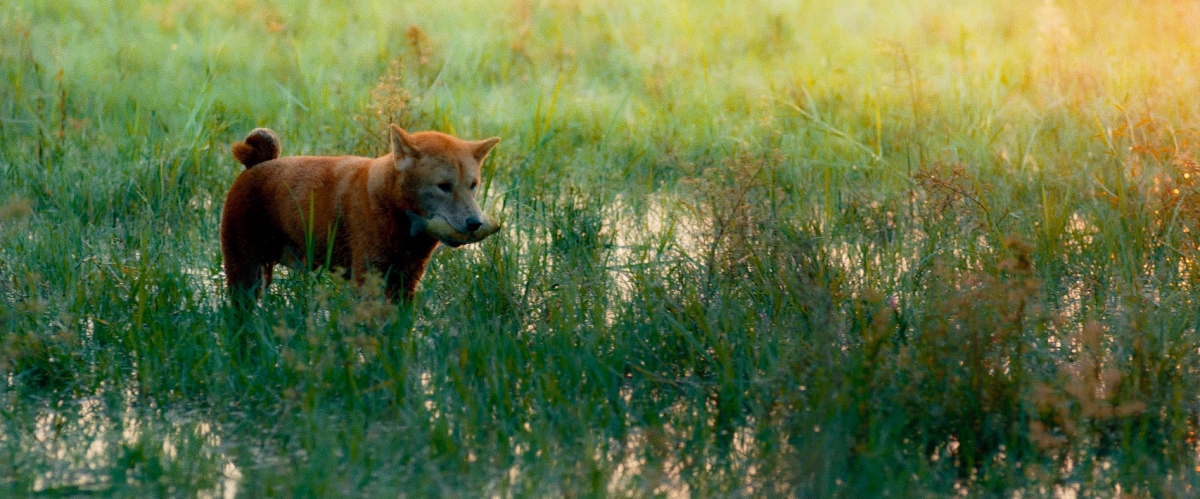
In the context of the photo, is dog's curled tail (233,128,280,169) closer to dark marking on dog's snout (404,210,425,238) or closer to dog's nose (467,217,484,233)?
dark marking on dog's snout (404,210,425,238)

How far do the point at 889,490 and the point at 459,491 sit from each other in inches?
45.7

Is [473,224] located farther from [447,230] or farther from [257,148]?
[257,148]

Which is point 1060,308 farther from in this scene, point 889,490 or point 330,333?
point 330,333

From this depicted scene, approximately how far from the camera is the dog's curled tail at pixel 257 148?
5305mm

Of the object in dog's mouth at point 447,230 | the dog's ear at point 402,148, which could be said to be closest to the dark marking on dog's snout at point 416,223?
the object in dog's mouth at point 447,230

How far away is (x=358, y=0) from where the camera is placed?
10859 mm

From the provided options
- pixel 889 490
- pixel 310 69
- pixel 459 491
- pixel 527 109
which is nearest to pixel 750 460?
pixel 889 490

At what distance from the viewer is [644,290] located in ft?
16.1

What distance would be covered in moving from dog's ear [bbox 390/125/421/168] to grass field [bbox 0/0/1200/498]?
61 centimetres

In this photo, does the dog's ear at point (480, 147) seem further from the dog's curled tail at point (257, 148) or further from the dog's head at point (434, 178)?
the dog's curled tail at point (257, 148)

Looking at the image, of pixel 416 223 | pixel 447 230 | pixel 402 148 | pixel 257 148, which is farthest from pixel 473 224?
pixel 257 148

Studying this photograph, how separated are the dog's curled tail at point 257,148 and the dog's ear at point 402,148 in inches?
33.5

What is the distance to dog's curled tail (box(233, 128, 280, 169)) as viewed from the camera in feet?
17.4

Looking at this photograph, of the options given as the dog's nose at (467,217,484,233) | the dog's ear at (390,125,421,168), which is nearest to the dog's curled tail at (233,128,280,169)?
the dog's ear at (390,125,421,168)
